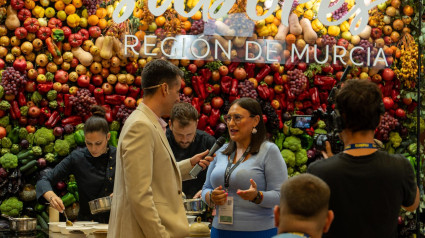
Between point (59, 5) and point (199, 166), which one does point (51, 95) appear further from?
point (199, 166)

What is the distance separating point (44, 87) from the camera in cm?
518

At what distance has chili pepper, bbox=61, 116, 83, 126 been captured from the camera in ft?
17.2

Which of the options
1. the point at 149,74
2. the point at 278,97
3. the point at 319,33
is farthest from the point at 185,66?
the point at 149,74

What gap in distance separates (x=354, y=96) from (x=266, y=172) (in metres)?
1.28

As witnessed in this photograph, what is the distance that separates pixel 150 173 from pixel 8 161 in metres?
2.95

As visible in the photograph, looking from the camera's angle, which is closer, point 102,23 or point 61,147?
point 61,147

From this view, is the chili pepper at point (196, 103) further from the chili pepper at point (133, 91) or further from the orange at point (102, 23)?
the orange at point (102, 23)

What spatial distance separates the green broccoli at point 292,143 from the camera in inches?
218

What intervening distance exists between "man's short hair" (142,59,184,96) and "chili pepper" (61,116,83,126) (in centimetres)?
271

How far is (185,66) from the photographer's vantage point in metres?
5.53

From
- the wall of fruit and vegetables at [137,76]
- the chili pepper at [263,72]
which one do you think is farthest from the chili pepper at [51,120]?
the chili pepper at [263,72]

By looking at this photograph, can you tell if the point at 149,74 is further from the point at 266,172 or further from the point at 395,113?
the point at 395,113

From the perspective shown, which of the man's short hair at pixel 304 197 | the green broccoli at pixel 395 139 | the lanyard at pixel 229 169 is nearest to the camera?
the man's short hair at pixel 304 197

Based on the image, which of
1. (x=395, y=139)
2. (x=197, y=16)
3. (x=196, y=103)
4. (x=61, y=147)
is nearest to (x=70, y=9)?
(x=197, y=16)
